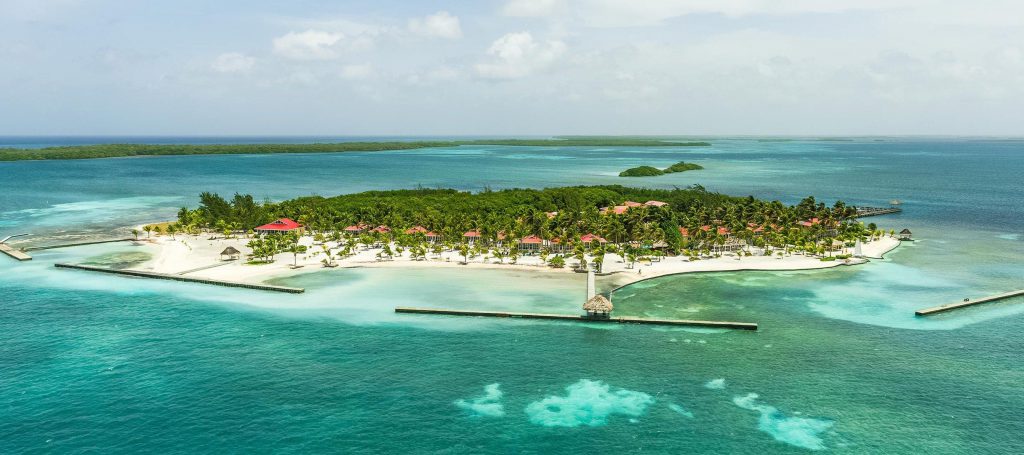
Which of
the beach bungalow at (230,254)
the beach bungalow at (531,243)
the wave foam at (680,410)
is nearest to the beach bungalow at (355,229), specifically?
the beach bungalow at (230,254)

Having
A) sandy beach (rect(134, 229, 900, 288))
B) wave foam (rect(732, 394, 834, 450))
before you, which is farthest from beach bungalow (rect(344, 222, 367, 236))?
wave foam (rect(732, 394, 834, 450))

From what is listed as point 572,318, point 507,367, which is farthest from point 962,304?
point 507,367

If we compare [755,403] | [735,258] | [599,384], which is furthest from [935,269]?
[599,384]

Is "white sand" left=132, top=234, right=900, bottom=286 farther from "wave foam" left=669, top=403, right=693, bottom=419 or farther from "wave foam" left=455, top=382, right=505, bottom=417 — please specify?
"wave foam" left=455, top=382, right=505, bottom=417

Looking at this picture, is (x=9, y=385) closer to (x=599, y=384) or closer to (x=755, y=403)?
(x=599, y=384)

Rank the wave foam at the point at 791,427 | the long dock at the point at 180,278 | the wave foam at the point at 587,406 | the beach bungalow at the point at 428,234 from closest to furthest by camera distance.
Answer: the wave foam at the point at 791,427, the wave foam at the point at 587,406, the long dock at the point at 180,278, the beach bungalow at the point at 428,234

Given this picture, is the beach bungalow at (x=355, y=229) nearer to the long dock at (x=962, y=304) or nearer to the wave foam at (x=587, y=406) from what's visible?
the wave foam at (x=587, y=406)
